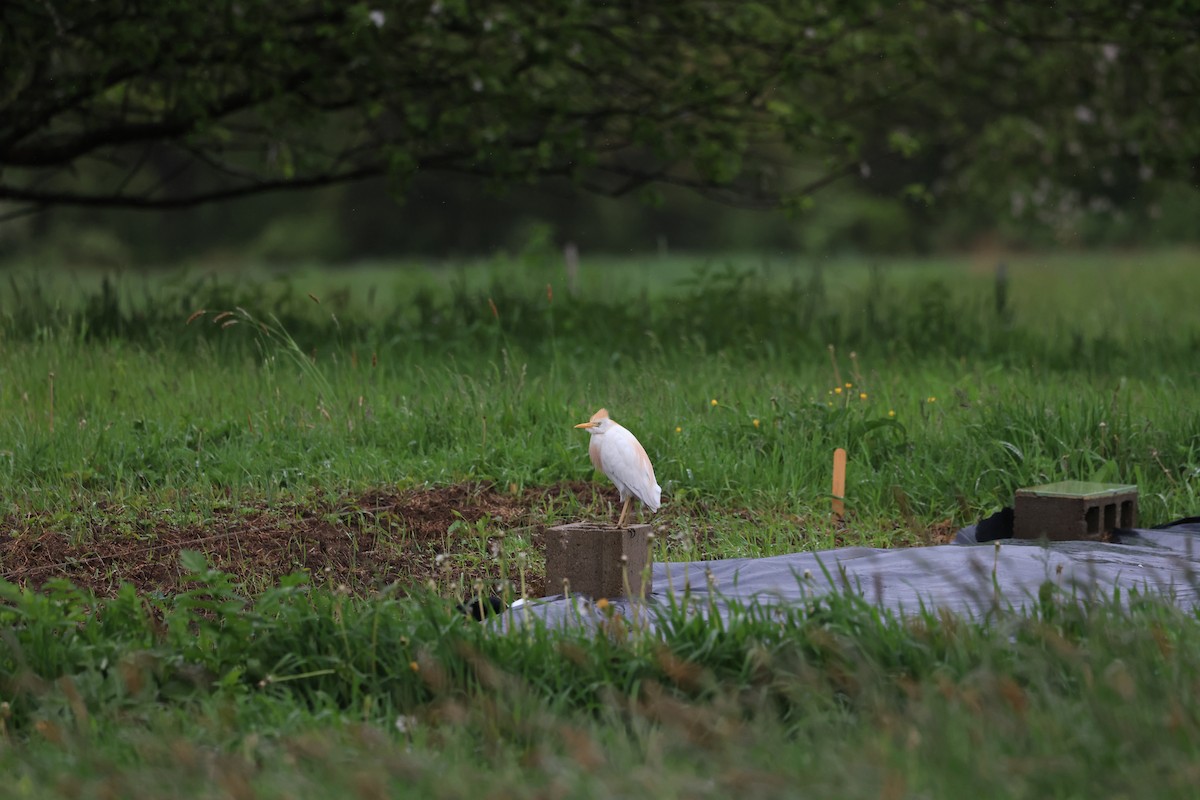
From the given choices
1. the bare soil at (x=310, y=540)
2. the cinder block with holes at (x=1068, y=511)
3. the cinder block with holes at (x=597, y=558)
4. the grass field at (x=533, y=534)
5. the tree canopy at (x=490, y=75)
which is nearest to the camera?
the grass field at (x=533, y=534)

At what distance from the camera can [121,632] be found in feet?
13.5

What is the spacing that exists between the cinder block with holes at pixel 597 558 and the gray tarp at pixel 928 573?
72 mm

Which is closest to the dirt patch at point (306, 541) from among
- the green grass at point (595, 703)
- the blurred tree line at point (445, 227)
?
the green grass at point (595, 703)

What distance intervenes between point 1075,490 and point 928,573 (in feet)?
3.40

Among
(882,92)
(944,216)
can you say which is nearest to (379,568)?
(882,92)

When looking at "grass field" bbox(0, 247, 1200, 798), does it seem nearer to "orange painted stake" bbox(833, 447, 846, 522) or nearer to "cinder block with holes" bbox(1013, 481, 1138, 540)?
"orange painted stake" bbox(833, 447, 846, 522)

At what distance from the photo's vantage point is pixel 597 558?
456 cm

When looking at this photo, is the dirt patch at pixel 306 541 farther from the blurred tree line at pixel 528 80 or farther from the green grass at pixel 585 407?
the blurred tree line at pixel 528 80

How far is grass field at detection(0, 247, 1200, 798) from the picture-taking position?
3086 millimetres

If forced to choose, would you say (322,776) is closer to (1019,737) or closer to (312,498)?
(1019,737)

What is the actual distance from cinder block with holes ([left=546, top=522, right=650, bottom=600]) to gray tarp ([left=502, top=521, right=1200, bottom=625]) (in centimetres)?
7

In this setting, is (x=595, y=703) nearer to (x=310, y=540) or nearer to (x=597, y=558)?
(x=597, y=558)

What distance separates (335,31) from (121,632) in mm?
6730

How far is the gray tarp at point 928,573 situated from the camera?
4.56 m
